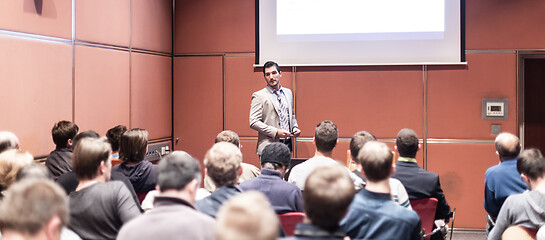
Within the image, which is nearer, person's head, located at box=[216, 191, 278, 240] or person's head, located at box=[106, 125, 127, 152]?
person's head, located at box=[216, 191, 278, 240]

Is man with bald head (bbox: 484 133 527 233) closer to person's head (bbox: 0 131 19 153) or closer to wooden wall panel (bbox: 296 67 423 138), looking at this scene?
wooden wall panel (bbox: 296 67 423 138)

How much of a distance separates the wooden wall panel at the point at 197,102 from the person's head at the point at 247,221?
4729 mm

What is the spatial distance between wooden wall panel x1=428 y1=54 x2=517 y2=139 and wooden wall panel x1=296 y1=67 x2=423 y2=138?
18 cm

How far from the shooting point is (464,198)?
17.9 ft

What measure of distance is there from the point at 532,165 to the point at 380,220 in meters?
1.14

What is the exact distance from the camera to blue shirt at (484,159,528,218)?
3.41 metres

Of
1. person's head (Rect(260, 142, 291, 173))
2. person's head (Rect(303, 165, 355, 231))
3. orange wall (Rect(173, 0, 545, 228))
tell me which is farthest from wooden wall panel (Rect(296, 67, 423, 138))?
person's head (Rect(303, 165, 355, 231))

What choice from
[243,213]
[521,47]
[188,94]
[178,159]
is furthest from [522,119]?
[243,213]

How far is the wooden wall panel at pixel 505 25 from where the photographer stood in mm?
5258

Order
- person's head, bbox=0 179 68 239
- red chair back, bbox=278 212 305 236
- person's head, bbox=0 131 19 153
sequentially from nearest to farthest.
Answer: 1. person's head, bbox=0 179 68 239
2. red chair back, bbox=278 212 305 236
3. person's head, bbox=0 131 19 153

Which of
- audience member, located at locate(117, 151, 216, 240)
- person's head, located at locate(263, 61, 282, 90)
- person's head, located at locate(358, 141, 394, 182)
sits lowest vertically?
audience member, located at locate(117, 151, 216, 240)

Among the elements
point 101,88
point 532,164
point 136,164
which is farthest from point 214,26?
point 532,164

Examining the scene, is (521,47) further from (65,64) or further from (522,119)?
(65,64)

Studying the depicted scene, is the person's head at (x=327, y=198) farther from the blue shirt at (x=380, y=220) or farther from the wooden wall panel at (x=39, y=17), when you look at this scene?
the wooden wall panel at (x=39, y=17)
